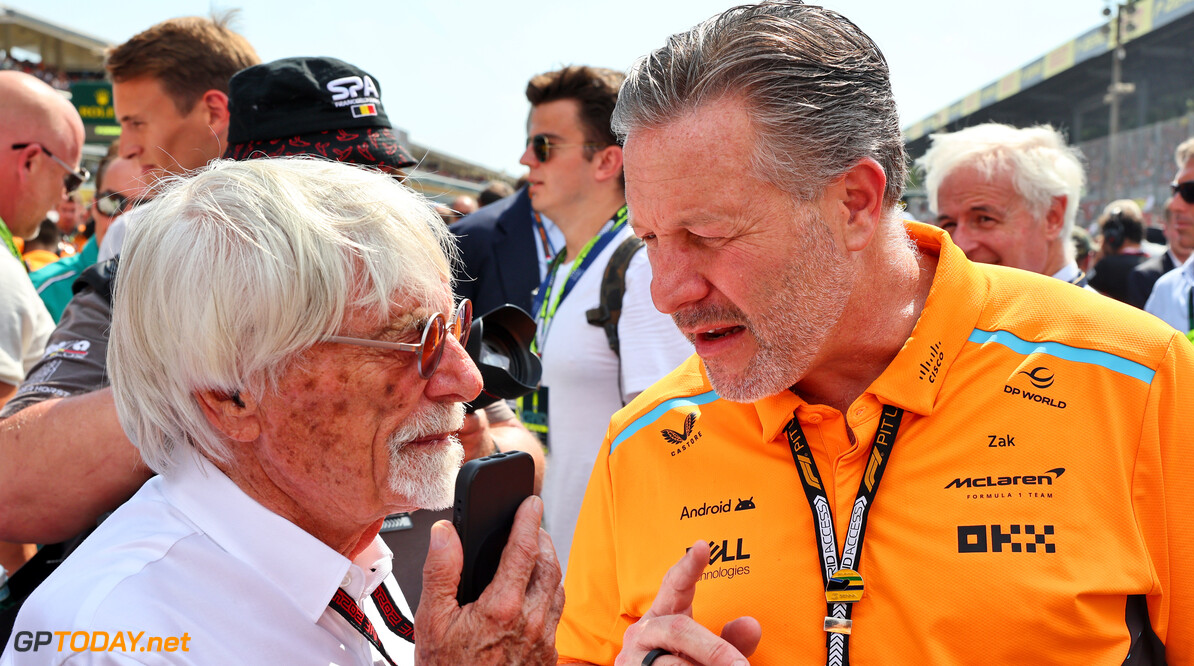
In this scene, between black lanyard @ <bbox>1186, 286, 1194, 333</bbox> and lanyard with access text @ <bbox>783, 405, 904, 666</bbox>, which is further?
black lanyard @ <bbox>1186, 286, 1194, 333</bbox>

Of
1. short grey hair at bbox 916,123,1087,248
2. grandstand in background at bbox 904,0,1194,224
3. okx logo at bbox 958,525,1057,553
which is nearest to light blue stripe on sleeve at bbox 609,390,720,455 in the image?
okx logo at bbox 958,525,1057,553

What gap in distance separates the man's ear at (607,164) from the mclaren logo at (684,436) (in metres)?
2.05

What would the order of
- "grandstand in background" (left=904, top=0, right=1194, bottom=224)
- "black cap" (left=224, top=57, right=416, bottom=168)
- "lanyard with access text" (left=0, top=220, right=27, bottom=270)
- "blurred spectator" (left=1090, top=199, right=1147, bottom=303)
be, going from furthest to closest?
"grandstand in background" (left=904, top=0, right=1194, bottom=224) → "blurred spectator" (left=1090, top=199, right=1147, bottom=303) → "lanyard with access text" (left=0, top=220, right=27, bottom=270) → "black cap" (left=224, top=57, right=416, bottom=168)

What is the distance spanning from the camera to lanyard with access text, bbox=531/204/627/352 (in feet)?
11.2

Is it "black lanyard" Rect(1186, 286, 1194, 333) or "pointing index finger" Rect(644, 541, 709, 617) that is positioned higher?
"pointing index finger" Rect(644, 541, 709, 617)

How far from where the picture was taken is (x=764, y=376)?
70.0 inches

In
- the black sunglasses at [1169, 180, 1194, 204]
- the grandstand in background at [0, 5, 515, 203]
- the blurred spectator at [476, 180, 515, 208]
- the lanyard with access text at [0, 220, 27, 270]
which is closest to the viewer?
the lanyard with access text at [0, 220, 27, 270]

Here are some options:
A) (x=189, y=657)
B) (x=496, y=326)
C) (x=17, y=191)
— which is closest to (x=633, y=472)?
(x=496, y=326)

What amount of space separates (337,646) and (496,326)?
875 millimetres

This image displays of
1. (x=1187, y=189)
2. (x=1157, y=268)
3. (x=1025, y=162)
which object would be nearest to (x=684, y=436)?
(x=1025, y=162)

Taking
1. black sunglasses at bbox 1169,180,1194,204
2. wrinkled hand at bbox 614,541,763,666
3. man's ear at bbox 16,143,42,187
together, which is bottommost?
black sunglasses at bbox 1169,180,1194,204

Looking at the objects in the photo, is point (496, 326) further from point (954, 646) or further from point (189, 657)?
point (954, 646)

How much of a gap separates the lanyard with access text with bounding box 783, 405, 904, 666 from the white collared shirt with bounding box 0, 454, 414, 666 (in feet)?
3.01

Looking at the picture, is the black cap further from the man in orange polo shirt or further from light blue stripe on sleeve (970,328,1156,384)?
light blue stripe on sleeve (970,328,1156,384)
